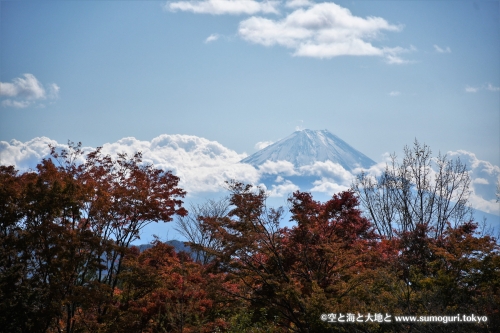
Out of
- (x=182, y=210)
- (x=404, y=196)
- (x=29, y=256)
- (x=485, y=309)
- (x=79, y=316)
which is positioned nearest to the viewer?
(x=485, y=309)

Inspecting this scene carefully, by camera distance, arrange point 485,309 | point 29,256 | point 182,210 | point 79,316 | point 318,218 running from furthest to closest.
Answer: point 182,210, point 318,218, point 79,316, point 29,256, point 485,309

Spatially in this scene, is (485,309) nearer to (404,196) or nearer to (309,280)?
(309,280)

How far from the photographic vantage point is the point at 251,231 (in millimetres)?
11508

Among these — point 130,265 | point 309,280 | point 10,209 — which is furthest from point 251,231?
point 10,209

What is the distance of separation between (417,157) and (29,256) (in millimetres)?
16895

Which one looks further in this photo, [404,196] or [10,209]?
[404,196]

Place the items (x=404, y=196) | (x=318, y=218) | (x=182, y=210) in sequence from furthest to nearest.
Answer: (x=404, y=196)
(x=182, y=210)
(x=318, y=218)

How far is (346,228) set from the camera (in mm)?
13938

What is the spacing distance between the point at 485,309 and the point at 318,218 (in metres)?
5.46

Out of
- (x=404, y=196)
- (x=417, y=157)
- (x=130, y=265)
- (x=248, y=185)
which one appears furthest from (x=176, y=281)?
(x=417, y=157)

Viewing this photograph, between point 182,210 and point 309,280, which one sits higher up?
point 182,210

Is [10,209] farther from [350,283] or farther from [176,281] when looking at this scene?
[350,283]

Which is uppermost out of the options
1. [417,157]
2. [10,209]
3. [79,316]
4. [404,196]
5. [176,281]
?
[417,157]

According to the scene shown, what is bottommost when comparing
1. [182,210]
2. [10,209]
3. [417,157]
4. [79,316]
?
[79,316]
